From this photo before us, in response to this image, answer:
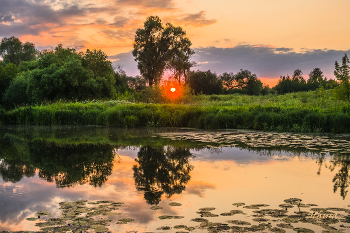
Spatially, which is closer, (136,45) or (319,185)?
(319,185)

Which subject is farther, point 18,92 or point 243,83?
point 243,83

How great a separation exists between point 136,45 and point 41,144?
37.4 m

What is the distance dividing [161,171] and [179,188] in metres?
1.36

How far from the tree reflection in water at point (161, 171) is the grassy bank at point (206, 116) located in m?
6.39

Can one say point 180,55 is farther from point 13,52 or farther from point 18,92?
point 13,52

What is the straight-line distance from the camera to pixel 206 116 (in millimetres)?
16453

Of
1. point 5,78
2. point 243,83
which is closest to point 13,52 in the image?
point 5,78

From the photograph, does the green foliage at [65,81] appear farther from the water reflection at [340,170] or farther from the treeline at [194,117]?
the water reflection at [340,170]

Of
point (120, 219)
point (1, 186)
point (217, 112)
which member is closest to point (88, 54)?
point (217, 112)

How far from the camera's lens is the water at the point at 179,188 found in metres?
4.03

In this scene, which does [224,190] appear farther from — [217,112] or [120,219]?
[217,112]

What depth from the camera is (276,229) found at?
3.72 metres

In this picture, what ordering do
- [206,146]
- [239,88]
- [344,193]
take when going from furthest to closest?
[239,88] < [206,146] < [344,193]

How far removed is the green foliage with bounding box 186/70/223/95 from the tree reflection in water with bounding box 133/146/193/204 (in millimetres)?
40188
